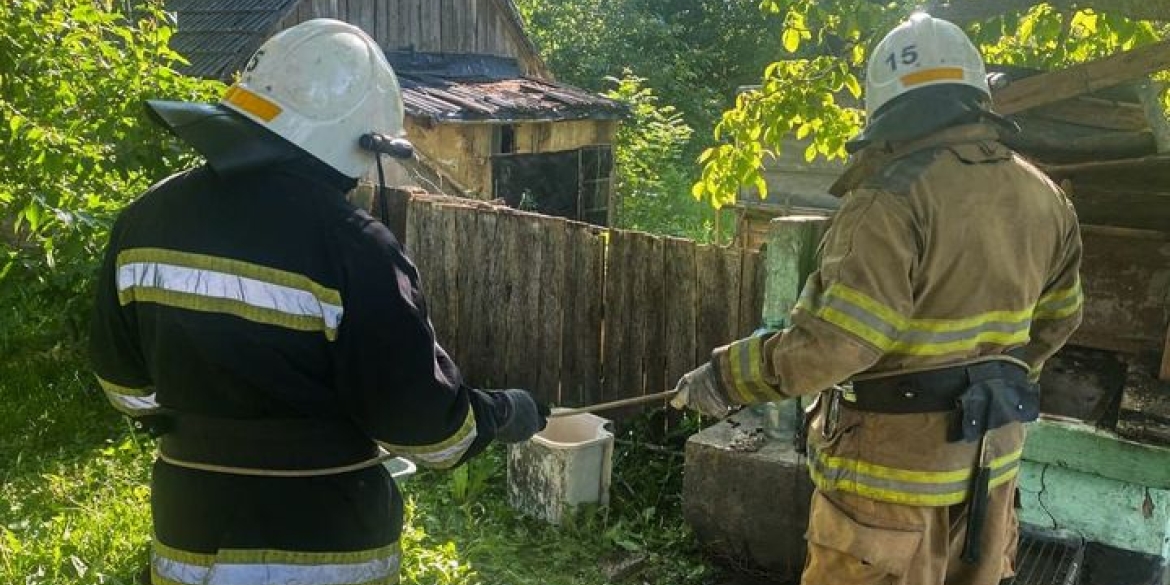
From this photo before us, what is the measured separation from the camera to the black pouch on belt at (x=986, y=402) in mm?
2748

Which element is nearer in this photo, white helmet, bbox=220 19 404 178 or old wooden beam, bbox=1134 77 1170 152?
white helmet, bbox=220 19 404 178

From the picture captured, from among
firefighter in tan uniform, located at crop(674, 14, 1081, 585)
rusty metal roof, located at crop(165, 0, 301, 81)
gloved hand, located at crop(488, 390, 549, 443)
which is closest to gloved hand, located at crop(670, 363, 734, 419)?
firefighter in tan uniform, located at crop(674, 14, 1081, 585)

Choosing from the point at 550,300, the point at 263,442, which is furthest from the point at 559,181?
the point at 263,442

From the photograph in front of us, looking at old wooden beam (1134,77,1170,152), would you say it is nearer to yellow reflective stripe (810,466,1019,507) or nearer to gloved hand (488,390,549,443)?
yellow reflective stripe (810,466,1019,507)

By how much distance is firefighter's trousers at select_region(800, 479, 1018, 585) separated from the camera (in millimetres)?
2773

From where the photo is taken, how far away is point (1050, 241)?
9.35 feet

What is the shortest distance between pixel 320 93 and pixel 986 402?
6.45ft

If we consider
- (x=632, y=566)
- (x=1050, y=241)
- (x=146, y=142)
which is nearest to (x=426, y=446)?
(x=1050, y=241)

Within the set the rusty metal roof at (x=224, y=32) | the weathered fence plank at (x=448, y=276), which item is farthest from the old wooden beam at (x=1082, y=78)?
the rusty metal roof at (x=224, y=32)

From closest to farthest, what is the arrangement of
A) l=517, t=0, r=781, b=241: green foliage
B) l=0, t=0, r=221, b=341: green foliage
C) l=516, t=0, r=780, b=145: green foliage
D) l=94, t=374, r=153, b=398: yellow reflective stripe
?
l=94, t=374, r=153, b=398: yellow reflective stripe < l=0, t=0, r=221, b=341: green foliage < l=517, t=0, r=781, b=241: green foliage < l=516, t=0, r=780, b=145: green foliage

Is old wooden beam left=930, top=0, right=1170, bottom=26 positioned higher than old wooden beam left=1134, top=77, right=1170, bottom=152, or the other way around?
old wooden beam left=930, top=0, right=1170, bottom=26

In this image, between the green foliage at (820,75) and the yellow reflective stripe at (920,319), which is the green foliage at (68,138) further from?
the yellow reflective stripe at (920,319)

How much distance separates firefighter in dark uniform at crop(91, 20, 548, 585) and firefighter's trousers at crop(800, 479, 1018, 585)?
1.15 meters

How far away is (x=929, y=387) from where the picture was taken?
276cm
